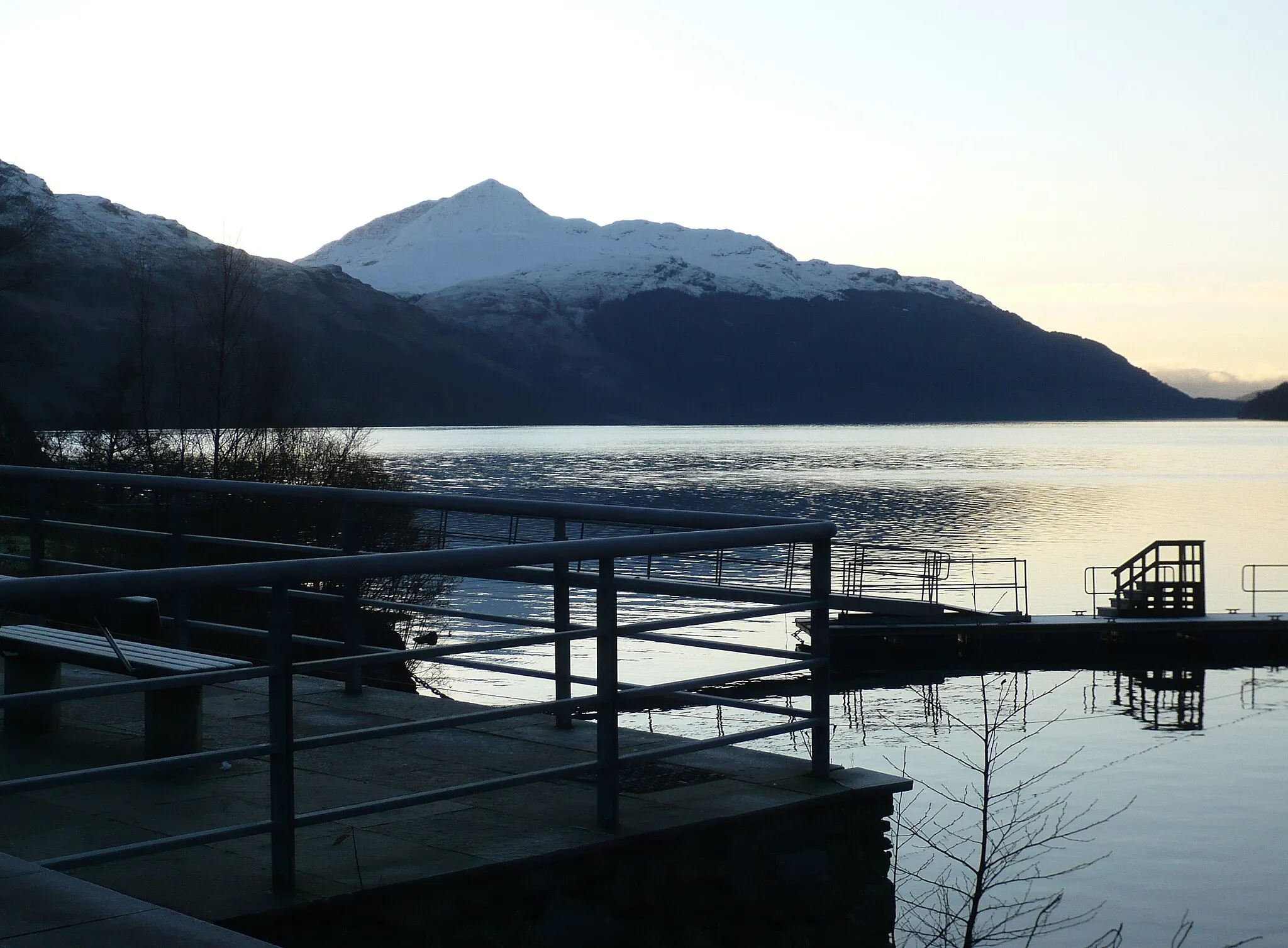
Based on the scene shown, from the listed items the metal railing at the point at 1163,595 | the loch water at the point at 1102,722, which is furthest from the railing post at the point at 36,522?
the metal railing at the point at 1163,595

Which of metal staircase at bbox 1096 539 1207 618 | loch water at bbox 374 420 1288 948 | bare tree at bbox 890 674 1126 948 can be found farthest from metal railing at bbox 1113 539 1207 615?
bare tree at bbox 890 674 1126 948

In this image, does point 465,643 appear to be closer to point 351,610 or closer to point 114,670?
point 114,670

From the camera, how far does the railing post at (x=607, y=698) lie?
525 centimetres

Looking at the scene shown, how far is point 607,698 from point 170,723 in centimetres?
223

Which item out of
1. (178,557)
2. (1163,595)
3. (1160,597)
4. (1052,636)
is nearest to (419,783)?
(178,557)

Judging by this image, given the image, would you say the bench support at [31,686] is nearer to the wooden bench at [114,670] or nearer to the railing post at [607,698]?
the wooden bench at [114,670]

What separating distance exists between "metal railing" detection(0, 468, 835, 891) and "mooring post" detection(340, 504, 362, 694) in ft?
0.06

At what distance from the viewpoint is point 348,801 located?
19.1 ft

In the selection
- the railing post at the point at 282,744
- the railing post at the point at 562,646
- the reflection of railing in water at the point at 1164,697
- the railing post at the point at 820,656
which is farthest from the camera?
the reflection of railing in water at the point at 1164,697

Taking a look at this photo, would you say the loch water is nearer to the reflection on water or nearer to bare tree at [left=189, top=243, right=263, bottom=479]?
the reflection on water

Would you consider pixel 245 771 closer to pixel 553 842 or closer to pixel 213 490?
pixel 553 842

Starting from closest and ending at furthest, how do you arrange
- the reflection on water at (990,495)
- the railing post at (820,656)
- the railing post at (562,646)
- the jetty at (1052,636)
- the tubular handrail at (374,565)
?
the tubular handrail at (374,565) < the railing post at (820,656) < the railing post at (562,646) < the jetty at (1052,636) < the reflection on water at (990,495)

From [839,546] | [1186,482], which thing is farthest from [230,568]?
[1186,482]

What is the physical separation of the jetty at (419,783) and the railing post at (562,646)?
27mm
